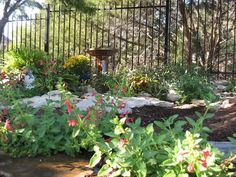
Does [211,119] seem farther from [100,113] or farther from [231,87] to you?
[231,87]

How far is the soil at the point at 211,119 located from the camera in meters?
3.47

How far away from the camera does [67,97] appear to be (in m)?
2.81

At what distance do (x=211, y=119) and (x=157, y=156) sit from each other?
231 cm

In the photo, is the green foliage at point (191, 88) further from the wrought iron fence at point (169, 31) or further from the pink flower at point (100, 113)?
Answer: the pink flower at point (100, 113)

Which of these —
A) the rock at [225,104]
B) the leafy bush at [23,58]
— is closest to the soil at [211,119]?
the rock at [225,104]

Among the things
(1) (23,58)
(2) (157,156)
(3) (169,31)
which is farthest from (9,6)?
(2) (157,156)

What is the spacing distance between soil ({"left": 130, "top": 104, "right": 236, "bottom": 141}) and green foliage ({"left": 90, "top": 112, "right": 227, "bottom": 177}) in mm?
1055

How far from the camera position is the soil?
11.4 ft

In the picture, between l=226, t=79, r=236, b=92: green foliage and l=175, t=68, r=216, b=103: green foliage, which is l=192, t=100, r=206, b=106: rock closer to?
l=175, t=68, r=216, b=103: green foliage

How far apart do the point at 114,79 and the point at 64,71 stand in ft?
3.65

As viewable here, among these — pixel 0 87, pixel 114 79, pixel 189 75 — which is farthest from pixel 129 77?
pixel 0 87

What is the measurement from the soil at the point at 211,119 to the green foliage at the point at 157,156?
3.46 feet

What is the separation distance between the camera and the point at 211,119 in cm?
447

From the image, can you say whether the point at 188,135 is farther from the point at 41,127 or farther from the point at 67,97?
the point at 41,127
